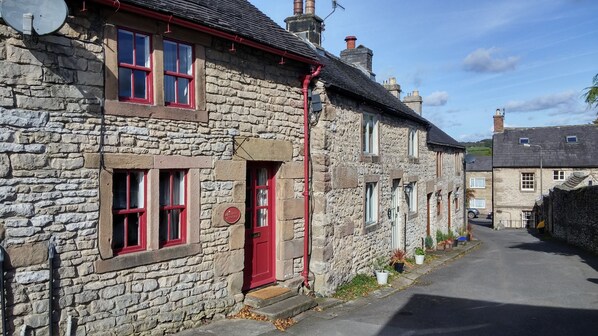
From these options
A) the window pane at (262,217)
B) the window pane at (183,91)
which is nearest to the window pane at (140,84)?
the window pane at (183,91)

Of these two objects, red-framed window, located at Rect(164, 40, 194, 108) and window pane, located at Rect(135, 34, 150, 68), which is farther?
red-framed window, located at Rect(164, 40, 194, 108)

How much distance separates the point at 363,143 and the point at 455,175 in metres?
14.3

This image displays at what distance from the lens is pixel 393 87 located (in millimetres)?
22938

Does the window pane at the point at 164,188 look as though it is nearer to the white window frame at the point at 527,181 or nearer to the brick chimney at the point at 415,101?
the brick chimney at the point at 415,101

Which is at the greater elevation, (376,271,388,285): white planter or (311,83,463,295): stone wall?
(311,83,463,295): stone wall

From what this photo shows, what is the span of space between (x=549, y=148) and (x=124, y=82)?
39.9m

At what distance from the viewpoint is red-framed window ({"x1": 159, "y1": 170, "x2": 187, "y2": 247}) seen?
7.30m

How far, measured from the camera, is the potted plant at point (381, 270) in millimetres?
12102

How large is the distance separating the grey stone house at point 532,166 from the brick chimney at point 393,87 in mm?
20454

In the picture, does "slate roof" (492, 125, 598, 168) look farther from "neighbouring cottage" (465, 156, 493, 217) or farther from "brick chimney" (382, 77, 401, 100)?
"brick chimney" (382, 77, 401, 100)

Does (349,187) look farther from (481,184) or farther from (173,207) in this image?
(481,184)

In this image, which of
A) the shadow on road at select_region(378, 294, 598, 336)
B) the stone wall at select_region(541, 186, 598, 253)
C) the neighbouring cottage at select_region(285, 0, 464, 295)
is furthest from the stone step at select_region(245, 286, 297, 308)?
the stone wall at select_region(541, 186, 598, 253)

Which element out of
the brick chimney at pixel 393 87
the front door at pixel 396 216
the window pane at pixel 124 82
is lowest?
the front door at pixel 396 216

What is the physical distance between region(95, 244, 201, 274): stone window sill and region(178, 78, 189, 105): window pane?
89.5 inches
